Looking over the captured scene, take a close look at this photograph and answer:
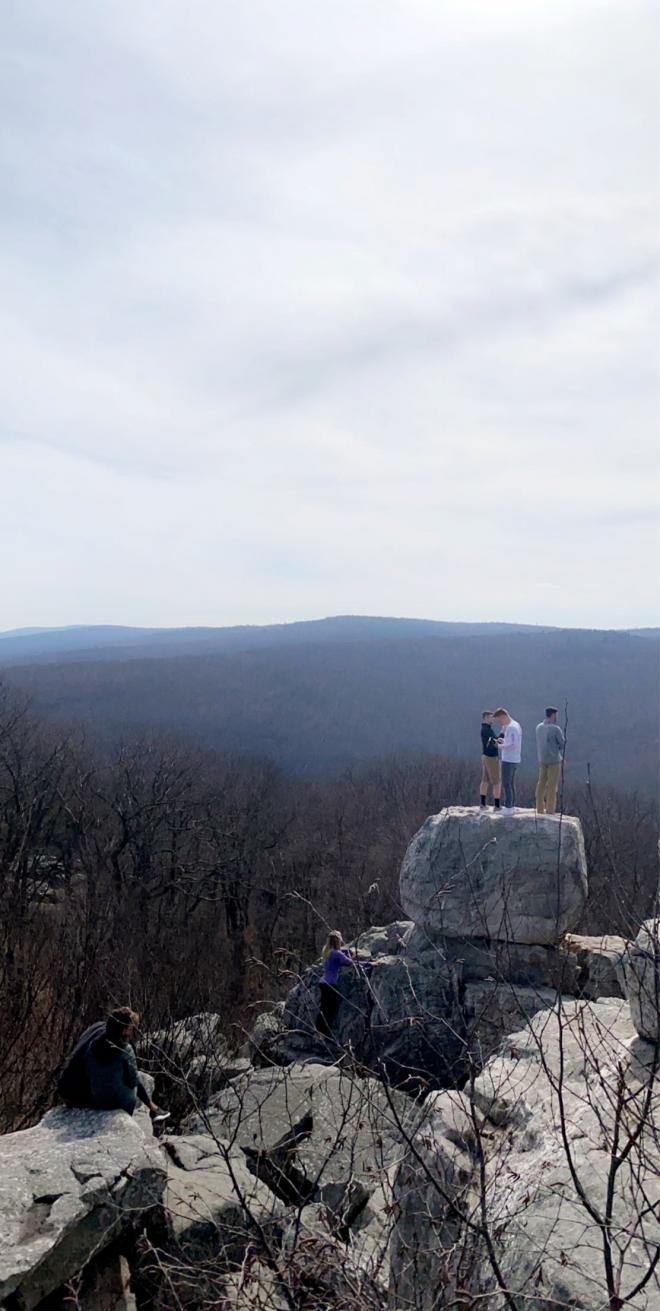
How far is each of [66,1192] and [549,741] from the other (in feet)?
32.7

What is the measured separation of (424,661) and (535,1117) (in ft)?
506

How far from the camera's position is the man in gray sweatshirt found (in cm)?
1386

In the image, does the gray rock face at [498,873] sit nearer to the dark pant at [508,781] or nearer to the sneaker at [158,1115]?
the dark pant at [508,781]

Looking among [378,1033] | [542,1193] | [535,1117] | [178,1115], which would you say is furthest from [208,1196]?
[378,1033]

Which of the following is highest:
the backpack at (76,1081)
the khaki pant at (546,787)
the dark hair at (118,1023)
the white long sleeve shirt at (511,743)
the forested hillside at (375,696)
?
the white long sleeve shirt at (511,743)

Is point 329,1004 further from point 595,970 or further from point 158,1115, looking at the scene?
point 158,1115

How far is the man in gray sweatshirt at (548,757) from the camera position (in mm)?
13863

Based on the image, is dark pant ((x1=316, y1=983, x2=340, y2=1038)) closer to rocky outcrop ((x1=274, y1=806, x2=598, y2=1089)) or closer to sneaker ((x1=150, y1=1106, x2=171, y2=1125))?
rocky outcrop ((x1=274, y1=806, x2=598, y2=1089))

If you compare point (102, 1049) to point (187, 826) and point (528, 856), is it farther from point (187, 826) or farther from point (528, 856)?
point (187, 826)

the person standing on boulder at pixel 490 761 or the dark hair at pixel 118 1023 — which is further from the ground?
the person standing on boulder at pixel 490 761

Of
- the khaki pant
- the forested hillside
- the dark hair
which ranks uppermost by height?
the khaki pant

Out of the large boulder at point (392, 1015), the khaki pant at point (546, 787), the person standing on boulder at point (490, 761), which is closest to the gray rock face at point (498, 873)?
the khaki pant at point (546, 787)

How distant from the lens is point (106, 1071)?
7547mm

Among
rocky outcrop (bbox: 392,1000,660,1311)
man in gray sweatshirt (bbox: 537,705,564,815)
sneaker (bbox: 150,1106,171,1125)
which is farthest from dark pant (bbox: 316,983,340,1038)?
rocky outcrop (bbox: 392,1000,660,1311)
